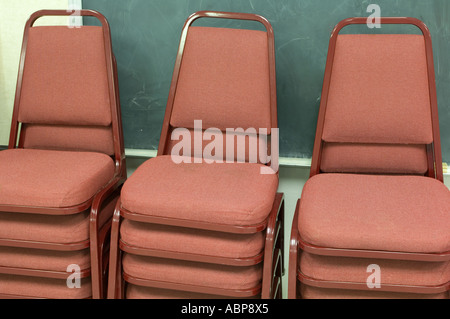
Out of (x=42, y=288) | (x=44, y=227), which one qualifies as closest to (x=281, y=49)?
(x=44, y=227)

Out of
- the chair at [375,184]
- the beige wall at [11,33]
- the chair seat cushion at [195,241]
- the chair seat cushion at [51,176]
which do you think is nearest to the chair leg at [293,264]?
the chair at [375,184]

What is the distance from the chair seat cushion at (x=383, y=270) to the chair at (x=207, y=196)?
0.14 m

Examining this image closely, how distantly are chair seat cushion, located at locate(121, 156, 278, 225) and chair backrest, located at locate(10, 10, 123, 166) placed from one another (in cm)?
33

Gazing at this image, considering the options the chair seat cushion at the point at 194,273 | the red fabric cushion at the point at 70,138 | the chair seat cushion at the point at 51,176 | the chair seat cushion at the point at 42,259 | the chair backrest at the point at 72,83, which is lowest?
the chair seat cushion at the point at 42,259

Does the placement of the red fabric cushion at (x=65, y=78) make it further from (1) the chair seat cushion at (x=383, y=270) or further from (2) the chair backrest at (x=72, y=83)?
(1) the chair seat cushion at (x=383, y=270)

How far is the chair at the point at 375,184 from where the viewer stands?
120 centimetres

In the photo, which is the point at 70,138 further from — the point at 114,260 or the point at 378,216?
the point at 378,216

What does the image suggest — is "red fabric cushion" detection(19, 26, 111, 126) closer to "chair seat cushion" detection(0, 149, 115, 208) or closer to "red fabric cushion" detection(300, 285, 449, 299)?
"chair seat cushion" detection(0, 149, 115, 208)

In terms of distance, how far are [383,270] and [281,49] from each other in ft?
2.88

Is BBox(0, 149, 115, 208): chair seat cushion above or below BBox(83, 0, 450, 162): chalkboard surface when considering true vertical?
below

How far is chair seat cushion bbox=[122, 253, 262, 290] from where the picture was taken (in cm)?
138

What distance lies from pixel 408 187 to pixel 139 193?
775mm

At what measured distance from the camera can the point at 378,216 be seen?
1.24m

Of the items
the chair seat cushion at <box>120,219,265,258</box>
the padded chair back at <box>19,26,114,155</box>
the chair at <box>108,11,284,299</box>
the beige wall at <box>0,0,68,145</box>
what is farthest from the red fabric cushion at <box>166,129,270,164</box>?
the beige wall at <box>0,0,68,145</box>
